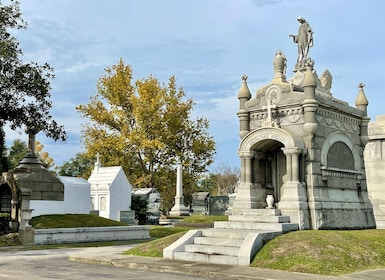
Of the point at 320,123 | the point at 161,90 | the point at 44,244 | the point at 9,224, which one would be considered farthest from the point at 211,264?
the point at 161,90

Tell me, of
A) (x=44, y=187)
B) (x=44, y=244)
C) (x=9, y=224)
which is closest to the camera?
(x=44, y=244)

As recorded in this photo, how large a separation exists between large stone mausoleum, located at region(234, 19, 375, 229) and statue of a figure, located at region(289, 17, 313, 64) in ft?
0.34

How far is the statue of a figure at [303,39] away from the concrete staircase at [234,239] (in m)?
6.43

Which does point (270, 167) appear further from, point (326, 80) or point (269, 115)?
point (326, 80)

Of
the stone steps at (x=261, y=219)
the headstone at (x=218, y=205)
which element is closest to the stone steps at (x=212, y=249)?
the stone steps at (x=261, y=219)

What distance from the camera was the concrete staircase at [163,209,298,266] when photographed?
12805mm

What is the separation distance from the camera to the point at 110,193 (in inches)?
1516

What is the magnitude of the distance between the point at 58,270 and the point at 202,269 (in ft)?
12.5

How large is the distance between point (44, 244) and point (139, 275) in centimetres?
973

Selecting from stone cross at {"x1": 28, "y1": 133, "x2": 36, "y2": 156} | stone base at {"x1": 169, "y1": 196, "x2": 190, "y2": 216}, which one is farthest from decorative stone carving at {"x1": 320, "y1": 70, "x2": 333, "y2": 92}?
stone base at {"x1": 169, "y1": 196, "x2": 190, "y2": 216}

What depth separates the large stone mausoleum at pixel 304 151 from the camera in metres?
15.5

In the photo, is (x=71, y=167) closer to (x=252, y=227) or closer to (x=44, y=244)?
(x=44, y=244)

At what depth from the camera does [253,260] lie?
12461 mm

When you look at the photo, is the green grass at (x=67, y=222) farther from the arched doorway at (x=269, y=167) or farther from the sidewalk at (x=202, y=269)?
the arched doorway at (x=269, y=167)
